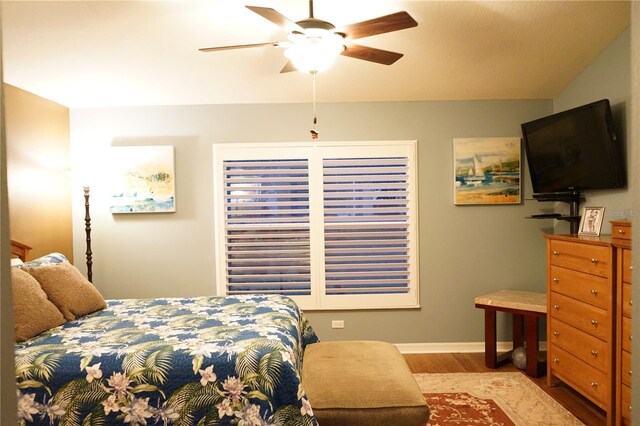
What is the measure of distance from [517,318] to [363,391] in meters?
2.43

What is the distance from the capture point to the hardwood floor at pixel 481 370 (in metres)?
2.97

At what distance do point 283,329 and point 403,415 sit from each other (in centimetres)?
81

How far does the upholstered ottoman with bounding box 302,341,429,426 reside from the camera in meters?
2.05

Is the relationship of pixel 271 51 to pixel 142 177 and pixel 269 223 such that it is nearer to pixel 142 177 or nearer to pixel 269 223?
pixel 269 223

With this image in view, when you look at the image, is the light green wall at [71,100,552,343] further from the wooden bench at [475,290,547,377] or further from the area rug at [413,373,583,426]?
the area rug at [413,373,583,426]

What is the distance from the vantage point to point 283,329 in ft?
8.07

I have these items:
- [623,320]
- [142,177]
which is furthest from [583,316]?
[142,177]

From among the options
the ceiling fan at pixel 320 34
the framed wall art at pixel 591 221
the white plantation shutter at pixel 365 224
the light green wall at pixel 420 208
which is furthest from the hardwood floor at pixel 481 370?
the ceiling fan at pixel 320 34

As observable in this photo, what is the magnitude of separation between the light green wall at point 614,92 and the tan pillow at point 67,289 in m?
3.97

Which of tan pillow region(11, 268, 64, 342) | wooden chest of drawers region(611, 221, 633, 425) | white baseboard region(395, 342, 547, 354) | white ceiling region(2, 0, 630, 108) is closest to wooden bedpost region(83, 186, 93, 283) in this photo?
white ceiling region(2, 0, 630, 108)

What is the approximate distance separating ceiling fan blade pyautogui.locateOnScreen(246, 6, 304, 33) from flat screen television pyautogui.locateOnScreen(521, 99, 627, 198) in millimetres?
2412

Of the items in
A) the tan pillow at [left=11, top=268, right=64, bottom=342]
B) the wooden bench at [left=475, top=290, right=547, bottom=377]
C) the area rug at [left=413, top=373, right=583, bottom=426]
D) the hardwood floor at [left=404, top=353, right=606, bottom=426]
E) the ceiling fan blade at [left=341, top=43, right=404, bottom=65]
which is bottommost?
the hardwood floor at [left=404, top=353, right=606, bottom=426]

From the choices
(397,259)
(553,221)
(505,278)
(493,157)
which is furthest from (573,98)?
(397,259)

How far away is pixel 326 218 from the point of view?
422 cm
